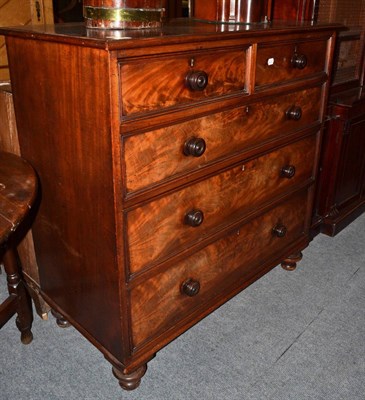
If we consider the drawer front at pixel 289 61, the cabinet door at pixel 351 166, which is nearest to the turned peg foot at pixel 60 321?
the drawer front at pixel 289 61

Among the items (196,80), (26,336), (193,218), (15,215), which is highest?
(196,80)

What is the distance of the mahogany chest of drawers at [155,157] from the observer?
1.39 m

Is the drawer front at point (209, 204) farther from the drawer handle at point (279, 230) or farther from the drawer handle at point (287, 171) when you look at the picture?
the drawer handle at point (279, 230)

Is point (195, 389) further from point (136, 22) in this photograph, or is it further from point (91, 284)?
point (136, 22)

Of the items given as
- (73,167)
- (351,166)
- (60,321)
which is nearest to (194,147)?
(73,167)

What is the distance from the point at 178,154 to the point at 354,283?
5.32 ft

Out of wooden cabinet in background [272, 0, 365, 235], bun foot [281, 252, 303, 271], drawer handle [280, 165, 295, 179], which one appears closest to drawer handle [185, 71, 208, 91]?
drawer handle [280, 165, 295, 179]

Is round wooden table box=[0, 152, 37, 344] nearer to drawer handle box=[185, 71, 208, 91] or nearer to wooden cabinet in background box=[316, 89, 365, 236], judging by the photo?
drawer handle box=[185, 71, 208, 91]

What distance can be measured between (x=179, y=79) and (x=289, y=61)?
2.26 feet

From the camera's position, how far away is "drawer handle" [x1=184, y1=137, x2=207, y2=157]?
5.21ft

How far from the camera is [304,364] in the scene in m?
2.04

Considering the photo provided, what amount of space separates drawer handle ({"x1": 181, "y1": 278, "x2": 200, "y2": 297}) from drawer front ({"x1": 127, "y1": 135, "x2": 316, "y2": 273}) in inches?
7.0

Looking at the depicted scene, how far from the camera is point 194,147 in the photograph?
1.59 m

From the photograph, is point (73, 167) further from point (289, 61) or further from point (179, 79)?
point (289, 61)
